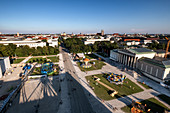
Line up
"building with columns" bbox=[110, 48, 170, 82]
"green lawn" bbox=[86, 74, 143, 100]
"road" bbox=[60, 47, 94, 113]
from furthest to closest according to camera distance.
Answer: "building with columns" bbox=[110, 48, 170, 82]
"green lawn" bbox=[86, 74, 143, 100]
"road" bbox=[60, 47, 94, 113]

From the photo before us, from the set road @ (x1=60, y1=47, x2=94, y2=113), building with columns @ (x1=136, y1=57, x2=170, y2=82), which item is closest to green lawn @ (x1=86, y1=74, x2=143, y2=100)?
road @ (x1=60, y1=47, x2=94, y2=113)

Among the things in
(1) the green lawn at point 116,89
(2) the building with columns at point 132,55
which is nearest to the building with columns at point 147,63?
(2) the building with columns at point 132,55

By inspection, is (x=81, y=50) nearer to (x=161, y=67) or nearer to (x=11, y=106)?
(x=161, y=67)

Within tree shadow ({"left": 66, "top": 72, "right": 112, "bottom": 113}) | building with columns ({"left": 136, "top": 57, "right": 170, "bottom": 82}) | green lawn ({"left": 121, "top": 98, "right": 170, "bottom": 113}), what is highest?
building with columns ({"left": 136, "top": 57, "right": 170, "bottom": 82})

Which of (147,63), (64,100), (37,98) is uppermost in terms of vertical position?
(147,63)

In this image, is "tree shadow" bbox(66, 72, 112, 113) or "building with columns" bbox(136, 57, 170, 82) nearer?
"tree shadow" bbox(66, 72, 112, 113)

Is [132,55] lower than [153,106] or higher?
higher

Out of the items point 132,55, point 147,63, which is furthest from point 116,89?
point 132,55

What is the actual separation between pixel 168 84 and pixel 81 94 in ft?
107

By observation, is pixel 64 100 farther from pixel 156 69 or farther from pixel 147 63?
pixel 147 63

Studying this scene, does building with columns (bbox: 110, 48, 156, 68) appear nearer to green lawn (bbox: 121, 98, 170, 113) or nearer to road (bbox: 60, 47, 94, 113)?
green lawn (bbox: 121, 98, 170, 113)

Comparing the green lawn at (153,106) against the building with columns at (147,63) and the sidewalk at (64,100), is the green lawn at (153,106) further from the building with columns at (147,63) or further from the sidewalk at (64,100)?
the building with columns at (147,63)

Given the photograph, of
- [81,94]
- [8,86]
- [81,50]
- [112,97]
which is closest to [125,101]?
[112,97]

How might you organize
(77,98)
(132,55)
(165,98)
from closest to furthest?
(77,98), (165,98), (132,55)
